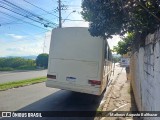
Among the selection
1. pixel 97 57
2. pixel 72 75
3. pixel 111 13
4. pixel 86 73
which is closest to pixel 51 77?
pixel 72 75

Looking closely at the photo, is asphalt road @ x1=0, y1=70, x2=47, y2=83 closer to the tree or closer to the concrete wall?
the concrete wall

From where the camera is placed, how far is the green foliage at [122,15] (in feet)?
18.8

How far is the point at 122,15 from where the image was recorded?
618cm

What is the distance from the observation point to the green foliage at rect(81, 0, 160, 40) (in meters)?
5.74

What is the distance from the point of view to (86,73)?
997 cm

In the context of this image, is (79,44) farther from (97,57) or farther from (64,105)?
(64,105)

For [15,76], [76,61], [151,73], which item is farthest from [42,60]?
[151,73]

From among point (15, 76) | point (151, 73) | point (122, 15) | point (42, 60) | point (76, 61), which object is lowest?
point (15, 76)

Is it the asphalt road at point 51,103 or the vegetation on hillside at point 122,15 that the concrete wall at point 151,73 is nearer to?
the vegetation on hillside at point 122,15

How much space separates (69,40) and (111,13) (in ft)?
14.9

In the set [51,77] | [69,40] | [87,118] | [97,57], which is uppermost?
[69,40]

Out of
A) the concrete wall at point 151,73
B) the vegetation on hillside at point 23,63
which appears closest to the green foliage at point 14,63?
the vegetation on hillside at point 23,63

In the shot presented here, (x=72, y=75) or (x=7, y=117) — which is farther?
(x=72, y=75)

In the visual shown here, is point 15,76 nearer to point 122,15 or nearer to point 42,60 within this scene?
point 122,15
